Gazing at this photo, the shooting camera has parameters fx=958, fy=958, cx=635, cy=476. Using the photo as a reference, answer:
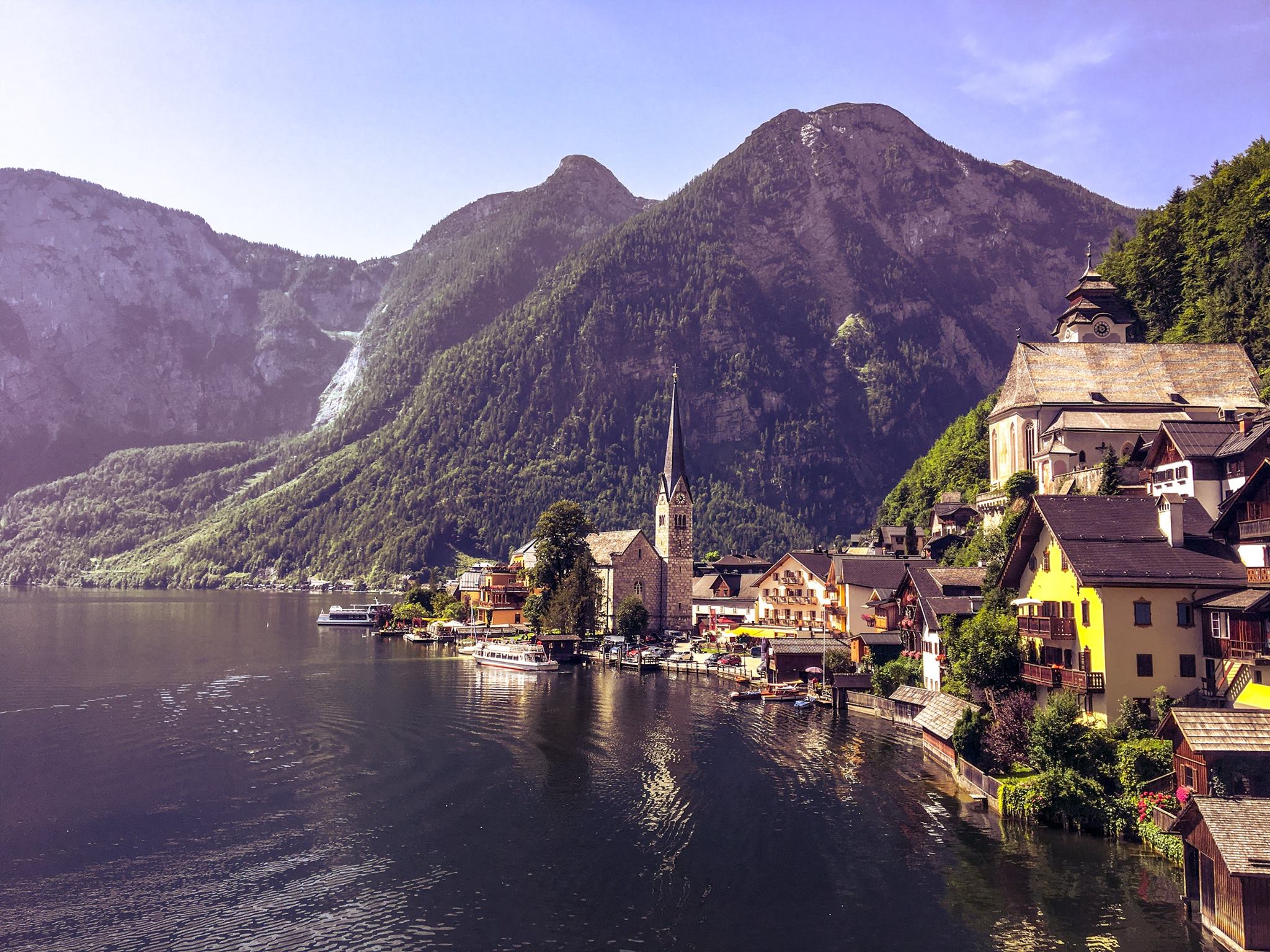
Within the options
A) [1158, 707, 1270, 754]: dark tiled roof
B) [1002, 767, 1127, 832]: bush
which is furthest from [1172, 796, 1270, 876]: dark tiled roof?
[1002, 767, 1127, 832]: bush

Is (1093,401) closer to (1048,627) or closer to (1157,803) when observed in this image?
(1048,627)

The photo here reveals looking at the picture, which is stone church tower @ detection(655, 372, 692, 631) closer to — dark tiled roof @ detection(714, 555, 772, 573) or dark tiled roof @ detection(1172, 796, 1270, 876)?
dark tiled roof @ detection(714, 555, 772, 573)

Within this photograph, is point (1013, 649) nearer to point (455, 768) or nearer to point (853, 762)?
point (853, 762)

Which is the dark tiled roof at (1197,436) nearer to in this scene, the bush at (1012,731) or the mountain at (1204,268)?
the bush at (1012,731)

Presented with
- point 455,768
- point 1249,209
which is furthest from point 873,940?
point 1249,209

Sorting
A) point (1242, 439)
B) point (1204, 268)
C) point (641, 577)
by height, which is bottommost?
point (641, 577)

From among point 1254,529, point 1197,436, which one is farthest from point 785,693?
point 1254,529
